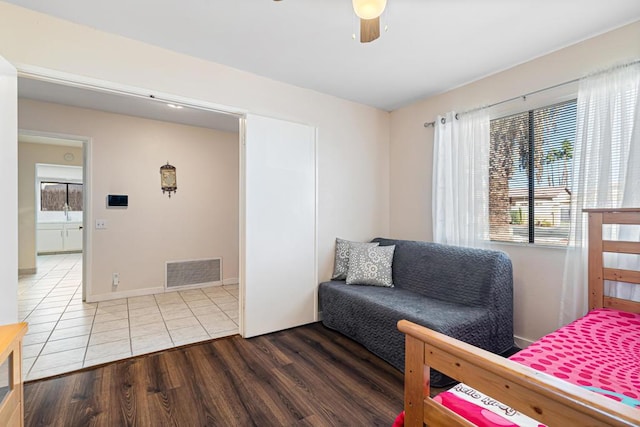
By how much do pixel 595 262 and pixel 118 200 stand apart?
487 centimetres

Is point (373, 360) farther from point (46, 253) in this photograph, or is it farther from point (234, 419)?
point (46, 253)

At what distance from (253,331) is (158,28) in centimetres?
255

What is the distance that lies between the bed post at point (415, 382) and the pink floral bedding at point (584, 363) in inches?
3.1

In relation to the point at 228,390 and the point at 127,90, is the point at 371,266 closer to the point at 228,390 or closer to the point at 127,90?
the point at 228,390

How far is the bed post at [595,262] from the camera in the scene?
76.4 inches

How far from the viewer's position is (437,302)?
237 cm

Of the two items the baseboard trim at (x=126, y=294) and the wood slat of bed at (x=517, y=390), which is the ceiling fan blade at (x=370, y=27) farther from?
the baseboard trim at (x=126, y=294)

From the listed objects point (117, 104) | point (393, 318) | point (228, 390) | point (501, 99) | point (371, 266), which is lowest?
point (228, 390)

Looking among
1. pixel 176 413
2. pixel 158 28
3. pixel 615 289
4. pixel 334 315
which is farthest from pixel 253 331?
pixel 615 289

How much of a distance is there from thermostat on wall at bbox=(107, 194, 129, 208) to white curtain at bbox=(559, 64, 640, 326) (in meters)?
Answer: 4.73

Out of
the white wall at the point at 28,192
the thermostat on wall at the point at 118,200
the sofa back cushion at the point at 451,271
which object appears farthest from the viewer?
the white wall at the point at 28,192

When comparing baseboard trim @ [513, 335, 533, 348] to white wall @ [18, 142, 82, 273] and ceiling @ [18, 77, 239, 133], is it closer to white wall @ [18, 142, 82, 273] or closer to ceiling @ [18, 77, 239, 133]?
ceiling @ [18, 77, 239, 133]

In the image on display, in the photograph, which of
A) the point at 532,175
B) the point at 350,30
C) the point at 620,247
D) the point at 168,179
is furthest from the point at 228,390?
the point at 168,179

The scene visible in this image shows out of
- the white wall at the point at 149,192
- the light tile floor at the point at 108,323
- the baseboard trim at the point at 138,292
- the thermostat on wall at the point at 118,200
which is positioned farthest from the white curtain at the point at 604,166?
the thermostat on wall at the point at 118,200
